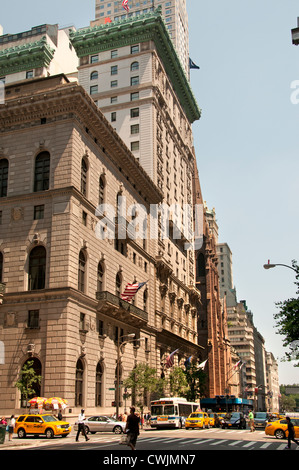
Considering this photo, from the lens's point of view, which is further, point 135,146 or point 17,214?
point 135,146

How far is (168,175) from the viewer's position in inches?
3280

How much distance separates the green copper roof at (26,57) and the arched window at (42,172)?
37370 mm

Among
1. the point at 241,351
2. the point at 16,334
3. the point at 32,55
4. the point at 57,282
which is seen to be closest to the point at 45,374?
the point at 16,334

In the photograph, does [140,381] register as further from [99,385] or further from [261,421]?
[261,421]

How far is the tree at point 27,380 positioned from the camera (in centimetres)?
3891

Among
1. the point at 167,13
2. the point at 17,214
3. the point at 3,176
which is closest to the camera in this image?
the point at 17,214

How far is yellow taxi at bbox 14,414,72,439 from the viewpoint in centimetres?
3244

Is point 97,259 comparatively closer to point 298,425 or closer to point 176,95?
point 298,425

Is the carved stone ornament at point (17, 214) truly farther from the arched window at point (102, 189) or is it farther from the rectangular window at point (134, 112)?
the rectangular window at point (134, 112)

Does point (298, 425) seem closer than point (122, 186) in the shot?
Yes

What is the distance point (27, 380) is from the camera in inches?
1550

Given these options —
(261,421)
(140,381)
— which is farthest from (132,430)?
(261,421)

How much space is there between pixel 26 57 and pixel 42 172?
41.0m

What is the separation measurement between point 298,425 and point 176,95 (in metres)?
71.5
